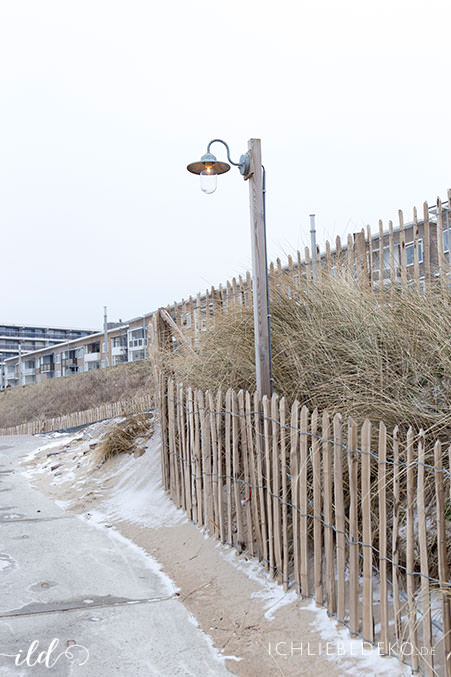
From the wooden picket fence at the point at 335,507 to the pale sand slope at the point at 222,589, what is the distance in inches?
4.4

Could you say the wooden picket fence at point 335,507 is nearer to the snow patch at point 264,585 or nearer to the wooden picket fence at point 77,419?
the snow patch at point 264,585

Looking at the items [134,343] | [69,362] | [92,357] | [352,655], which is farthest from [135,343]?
[352,655]

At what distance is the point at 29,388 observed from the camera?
38.0 metres

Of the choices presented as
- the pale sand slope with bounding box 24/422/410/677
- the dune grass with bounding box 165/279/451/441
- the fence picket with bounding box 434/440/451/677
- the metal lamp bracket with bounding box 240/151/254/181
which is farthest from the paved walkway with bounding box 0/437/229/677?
the metal lamp bracket with bounding box 240/151/254/181

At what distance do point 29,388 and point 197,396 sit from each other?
35610mm

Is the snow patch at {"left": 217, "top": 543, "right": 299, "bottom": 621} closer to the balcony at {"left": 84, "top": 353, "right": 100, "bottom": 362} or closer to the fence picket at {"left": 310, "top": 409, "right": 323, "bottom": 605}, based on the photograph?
the fence picket at {"left": 310, "top": 409, "right": 323, "bottom": 605}

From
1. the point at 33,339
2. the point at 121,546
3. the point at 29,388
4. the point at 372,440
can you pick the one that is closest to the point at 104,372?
the point at 29,388

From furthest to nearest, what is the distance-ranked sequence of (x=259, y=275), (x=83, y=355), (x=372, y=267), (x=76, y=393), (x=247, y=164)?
(x=83, y=355) → (x=76, y=393) → (x=372, y=267) → (x=247, y=164) → (x=259, y=275)

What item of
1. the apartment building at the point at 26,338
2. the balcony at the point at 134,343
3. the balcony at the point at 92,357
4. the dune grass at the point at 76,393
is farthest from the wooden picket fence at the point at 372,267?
the apartment building at the point at 26,338

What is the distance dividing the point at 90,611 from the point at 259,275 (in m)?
2.81

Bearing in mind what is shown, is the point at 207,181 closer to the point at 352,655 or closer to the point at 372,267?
the point at 372,267

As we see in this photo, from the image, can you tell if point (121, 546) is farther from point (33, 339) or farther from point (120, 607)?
point (33, 339)

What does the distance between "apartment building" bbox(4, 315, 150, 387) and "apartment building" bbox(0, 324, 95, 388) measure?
17.7 meters

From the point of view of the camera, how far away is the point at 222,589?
3889 millimetres
